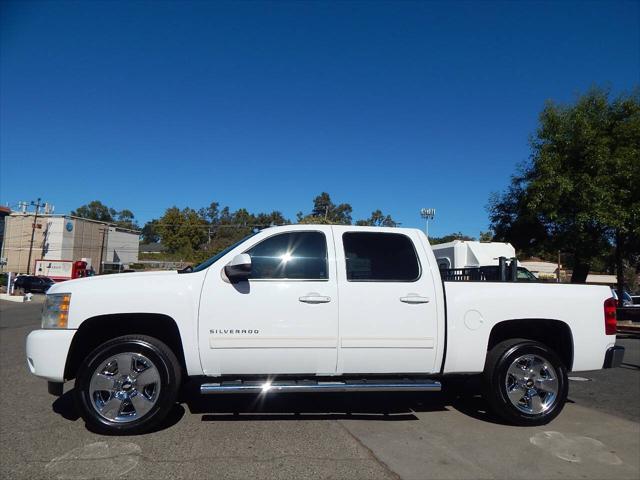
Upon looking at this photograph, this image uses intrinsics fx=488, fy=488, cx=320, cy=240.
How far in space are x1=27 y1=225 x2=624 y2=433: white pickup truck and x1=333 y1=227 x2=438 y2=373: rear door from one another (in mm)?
10

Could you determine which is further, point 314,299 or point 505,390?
point 505,390

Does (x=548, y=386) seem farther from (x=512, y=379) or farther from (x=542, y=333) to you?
(x=542, y=333)

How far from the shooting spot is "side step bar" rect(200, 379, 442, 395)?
4.34 meters

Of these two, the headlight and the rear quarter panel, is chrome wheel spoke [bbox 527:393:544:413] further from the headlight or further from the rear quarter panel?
the headlight

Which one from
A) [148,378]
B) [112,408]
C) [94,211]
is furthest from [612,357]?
[94,211]

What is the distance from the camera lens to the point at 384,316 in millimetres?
4613

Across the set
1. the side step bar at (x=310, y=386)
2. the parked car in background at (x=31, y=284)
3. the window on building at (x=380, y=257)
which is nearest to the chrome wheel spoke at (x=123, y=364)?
the side step bar at (x=310, y=386)

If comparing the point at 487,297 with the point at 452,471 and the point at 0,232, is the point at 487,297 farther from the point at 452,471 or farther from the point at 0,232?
the point at 0,232

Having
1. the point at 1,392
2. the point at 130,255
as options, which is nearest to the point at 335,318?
the point at 1,392

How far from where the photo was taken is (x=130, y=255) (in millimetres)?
82188

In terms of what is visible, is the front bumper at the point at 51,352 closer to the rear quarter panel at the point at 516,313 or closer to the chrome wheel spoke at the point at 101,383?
the chrome wheel spoke at the point at 101,383

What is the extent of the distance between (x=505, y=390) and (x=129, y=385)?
11.7 ft

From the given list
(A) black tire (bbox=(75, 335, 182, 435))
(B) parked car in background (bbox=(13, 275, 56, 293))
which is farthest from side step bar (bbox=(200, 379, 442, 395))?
(B) parked car in background (bbox=(13, 275, 56, 293))

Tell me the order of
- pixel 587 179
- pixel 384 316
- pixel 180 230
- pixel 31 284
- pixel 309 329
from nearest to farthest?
pixel 309 329 → pixel 384 316 → pixel 587 179 → pixel 31 284 → pixel 180 230
